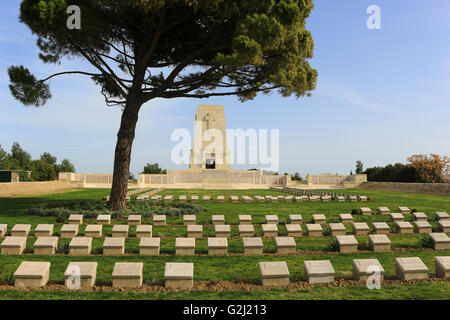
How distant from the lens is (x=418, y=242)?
8945 mm

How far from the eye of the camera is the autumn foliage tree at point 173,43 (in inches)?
487

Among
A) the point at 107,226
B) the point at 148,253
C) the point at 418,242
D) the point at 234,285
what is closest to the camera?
the point at 234,285

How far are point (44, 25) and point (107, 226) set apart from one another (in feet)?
23.9

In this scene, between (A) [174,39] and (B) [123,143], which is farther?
(A) [174,39]

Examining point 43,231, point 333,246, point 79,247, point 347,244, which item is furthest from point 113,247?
point 347,244

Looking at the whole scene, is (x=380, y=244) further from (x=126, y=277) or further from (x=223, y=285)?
(x=126, y=277)

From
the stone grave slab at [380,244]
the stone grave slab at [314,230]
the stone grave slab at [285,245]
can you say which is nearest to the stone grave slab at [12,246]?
the stone grave slab at [285,245]

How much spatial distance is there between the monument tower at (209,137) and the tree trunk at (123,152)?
30.4m

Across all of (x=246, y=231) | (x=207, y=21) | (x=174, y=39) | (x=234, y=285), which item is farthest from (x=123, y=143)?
(x=234, y=285)

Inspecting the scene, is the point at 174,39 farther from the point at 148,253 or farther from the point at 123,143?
the point at 148,253

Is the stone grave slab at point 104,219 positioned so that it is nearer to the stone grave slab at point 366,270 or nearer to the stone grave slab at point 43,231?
the stone grave slab at point 43,231

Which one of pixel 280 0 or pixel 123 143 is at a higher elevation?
pixel 280 0

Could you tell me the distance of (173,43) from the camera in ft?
52.1

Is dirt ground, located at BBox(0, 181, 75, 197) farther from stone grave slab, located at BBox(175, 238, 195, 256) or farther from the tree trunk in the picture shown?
stone grave slab, located at BBox(175, 238, 195, 256)
